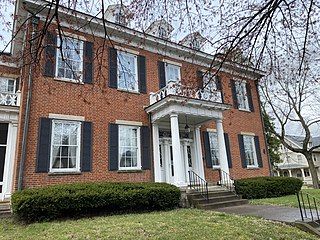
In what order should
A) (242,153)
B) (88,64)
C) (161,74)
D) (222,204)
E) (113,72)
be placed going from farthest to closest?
1. (242,153)
2. (161,74)
3. (113,72)
4. (88,64)
5. (222,204)

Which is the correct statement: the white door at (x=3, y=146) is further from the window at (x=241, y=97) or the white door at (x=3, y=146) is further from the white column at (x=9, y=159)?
the window at (x=241, y=97)

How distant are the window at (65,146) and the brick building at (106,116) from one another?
4cm

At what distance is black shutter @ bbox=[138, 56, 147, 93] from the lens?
503 inches

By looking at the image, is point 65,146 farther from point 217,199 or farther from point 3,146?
point 217,199

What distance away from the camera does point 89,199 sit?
324 inches

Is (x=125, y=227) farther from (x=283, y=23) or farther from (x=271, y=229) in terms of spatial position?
(x=283, y=23)

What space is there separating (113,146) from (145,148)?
4.94 feet

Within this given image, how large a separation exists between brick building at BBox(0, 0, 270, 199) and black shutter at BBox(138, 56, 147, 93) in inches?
1.9

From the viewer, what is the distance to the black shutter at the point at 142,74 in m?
12.8

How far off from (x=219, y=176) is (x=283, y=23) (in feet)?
32.9

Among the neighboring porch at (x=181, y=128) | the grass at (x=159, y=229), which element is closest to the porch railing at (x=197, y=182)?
the neighboring porch at (x=181, y=128)

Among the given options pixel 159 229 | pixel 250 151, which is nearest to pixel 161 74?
pixel 250 151

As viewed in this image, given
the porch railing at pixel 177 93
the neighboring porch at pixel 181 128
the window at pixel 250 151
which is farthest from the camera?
the window at pixel 250 151

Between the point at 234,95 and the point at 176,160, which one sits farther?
the point at 234,95
